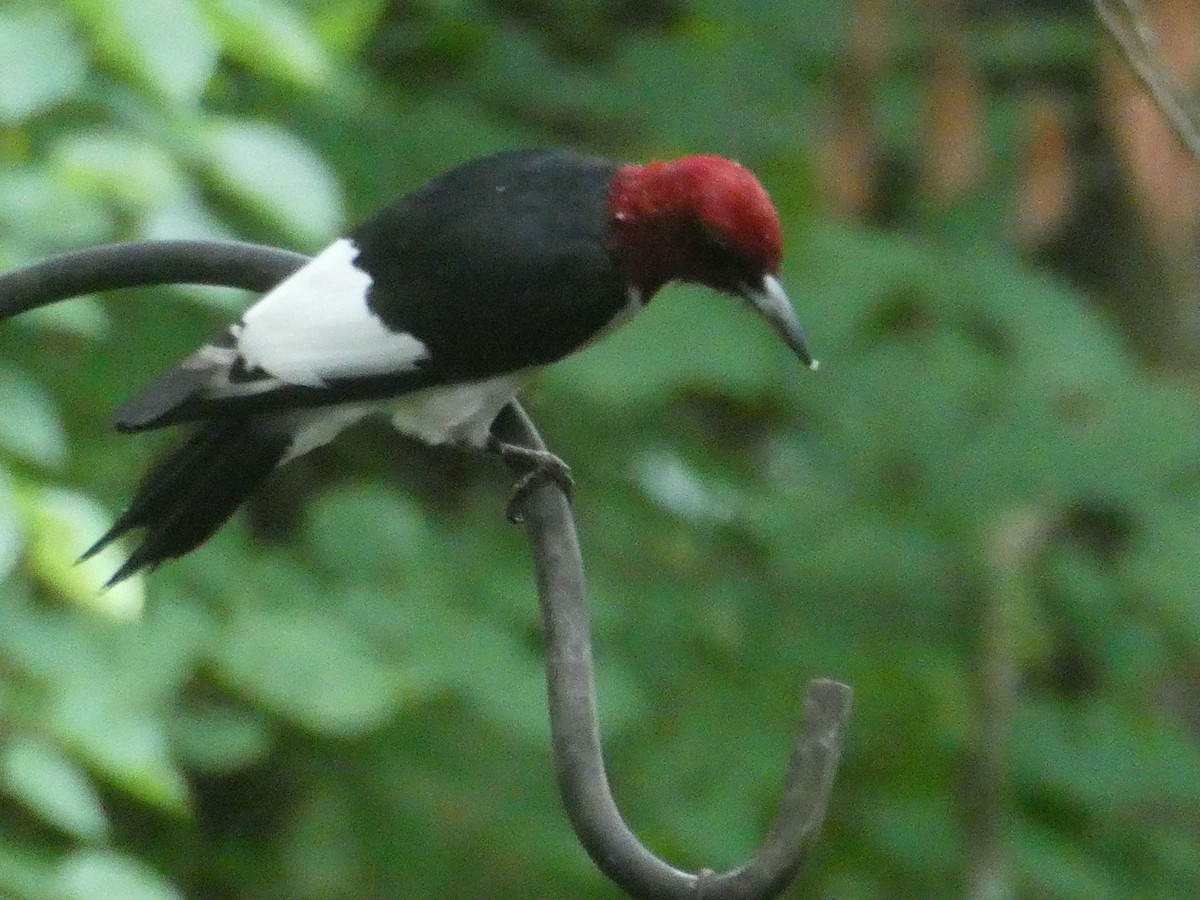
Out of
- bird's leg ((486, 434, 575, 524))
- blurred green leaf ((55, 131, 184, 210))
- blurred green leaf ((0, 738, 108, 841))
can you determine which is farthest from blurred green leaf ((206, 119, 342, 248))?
blurred green leaf ((0, 738, 108, 841))

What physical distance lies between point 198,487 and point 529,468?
0.37 meters

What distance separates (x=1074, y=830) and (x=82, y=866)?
244cm

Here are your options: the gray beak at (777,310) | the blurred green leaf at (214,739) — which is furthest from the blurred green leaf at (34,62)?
the blurred green leaf at (214,739)

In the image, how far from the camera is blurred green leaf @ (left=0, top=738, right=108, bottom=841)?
2.21 meters

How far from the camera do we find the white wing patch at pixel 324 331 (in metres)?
2.19

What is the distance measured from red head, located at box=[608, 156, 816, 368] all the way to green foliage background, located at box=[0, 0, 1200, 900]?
788 millimetres

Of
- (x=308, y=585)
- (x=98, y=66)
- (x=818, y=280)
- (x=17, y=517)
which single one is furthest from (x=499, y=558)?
(x=17, y=517)

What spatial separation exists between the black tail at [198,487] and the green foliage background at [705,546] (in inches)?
23.9

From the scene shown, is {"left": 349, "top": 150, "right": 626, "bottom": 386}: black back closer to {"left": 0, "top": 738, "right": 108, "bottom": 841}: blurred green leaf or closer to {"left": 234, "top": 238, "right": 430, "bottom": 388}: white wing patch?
{"left": 234, "top": 238, "right": 430, "bottom": 388}: white wing patch

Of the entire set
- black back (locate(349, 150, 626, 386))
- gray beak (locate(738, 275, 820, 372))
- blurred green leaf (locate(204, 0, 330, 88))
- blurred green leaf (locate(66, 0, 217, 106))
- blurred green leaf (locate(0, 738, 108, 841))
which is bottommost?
blurred green leaf (locate(0, 738, 108, 841))

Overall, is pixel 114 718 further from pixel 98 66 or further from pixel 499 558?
pixel 499 558

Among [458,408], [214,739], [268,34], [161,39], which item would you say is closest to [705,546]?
[214,739]

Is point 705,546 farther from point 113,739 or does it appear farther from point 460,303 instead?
point 113,739

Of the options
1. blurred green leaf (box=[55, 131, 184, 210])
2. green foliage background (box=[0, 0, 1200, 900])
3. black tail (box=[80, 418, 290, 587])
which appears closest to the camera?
black tail (box=[80, 418, 290, 587])
